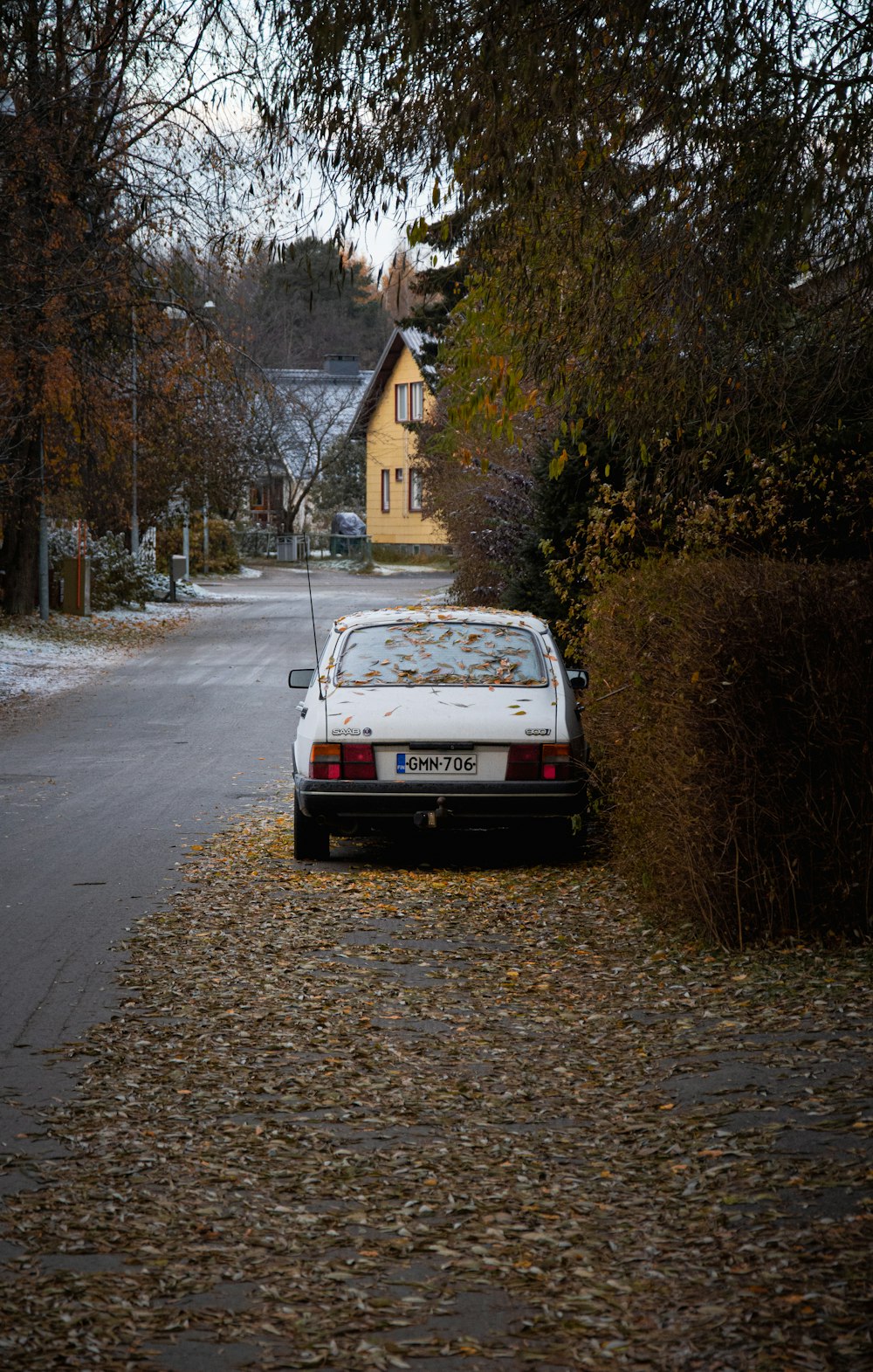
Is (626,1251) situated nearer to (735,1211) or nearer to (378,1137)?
(735,1211)

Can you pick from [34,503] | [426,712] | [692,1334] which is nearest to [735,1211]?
[692,1334]

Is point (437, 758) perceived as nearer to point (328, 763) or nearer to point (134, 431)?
point (328, 763)

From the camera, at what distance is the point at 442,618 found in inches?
424

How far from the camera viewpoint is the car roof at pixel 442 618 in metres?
10.7

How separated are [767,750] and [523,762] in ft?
8.08

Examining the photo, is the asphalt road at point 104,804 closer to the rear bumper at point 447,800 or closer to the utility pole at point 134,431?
the rear bumper at point 447,800

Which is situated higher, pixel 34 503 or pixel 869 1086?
pixel 34 503

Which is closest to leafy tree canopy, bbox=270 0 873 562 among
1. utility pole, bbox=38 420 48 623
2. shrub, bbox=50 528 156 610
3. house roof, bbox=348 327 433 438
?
utility pole, bbox=38 420 48 623

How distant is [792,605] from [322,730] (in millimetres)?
3292

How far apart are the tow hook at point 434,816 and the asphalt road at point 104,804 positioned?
143 cm

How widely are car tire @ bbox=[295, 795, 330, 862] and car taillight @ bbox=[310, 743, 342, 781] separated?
16.6 inches

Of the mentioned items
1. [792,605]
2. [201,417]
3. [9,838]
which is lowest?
[9,838]

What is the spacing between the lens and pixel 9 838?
10.5 meters

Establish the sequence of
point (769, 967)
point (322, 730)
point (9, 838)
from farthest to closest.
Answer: point (9, 838), point (322, 730), point (769, 967)
